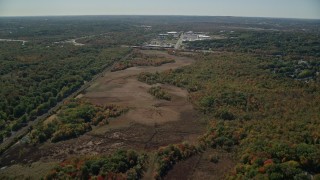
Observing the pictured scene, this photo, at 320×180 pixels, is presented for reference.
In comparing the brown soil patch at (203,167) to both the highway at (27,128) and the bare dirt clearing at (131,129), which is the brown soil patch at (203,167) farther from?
the highway at (27,128)

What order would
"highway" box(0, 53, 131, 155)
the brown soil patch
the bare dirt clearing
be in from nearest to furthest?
the brown soil patch
the bare dirt clearing
"highway" box(0, 53, 131, 155)

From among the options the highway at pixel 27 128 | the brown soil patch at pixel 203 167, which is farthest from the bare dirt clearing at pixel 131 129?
the brown soil patch at pixel 203 167

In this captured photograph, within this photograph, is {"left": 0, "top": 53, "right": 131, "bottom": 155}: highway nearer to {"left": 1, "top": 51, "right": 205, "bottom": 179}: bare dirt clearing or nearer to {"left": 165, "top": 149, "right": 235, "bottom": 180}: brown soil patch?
{"left": 1, "top": 51, "right": 205, "bottom": 179}: bare dirt clearing

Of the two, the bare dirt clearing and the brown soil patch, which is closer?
the brown soil patch

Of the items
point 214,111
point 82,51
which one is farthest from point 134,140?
point 82,51

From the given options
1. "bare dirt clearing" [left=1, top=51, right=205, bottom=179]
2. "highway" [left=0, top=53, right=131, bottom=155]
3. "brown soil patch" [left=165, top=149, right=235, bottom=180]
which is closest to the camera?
"brown soil patch" [left=165, top=149, right=235, bottom=180]

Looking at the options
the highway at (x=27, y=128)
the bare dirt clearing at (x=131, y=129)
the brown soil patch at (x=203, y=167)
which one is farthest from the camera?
the highway at (x=27, y=128)

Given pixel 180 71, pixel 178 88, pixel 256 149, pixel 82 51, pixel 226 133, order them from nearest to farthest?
pixel 256 149 → pixel 226 133 → pixel 178 88 → pixel 180 71 → pixel 82 51

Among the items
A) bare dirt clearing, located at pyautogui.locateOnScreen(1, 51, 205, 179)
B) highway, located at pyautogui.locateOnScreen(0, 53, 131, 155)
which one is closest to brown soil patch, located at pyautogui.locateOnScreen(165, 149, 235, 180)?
bare dirt clearing, located at pyautogui.locateOnScreen(1, 51, 205, 179)

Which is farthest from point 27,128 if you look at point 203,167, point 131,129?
point 203,167

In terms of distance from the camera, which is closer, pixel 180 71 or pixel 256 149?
pixel 256 149

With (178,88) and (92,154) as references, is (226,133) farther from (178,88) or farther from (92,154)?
(178,88)
